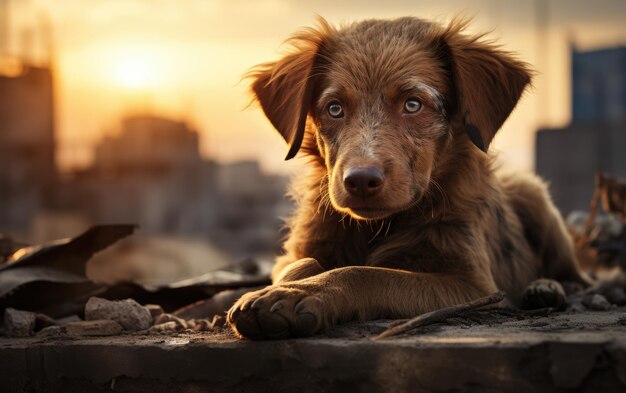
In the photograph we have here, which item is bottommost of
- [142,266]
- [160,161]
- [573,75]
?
[142,266]

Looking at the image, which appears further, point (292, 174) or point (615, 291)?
point (292, 174)

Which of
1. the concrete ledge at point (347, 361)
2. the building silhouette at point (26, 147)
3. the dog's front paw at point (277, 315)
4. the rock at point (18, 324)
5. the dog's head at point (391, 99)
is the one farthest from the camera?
the building silhouette at point (26, 147)

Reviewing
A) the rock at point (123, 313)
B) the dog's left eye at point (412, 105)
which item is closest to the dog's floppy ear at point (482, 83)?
the dog's left eye at point (412, 105)

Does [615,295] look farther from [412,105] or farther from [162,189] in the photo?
[162,189]

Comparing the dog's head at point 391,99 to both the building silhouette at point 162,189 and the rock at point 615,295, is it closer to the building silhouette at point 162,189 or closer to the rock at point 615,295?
the rock at point 615,295

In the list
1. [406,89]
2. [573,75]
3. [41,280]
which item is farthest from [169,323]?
[573,75]

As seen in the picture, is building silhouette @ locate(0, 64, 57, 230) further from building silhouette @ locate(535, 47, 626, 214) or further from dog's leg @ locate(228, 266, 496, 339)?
dog's leg @ locate(228, 266, 496, 339)

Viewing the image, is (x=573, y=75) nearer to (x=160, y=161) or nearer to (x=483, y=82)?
(x=160, y=161)
